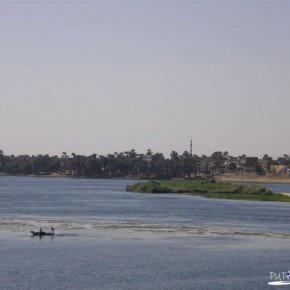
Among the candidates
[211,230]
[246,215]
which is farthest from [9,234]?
[246,215]

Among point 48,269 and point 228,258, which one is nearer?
point 48,269

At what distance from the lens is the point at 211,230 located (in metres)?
96.1

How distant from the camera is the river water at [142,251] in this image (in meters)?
59.5

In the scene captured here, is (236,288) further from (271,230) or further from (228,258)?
(271,230)

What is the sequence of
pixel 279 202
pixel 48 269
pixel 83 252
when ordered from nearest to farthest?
pixel 48 269 → pixel 83 252 → pixel 279 202

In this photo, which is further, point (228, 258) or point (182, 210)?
point (182, 210)

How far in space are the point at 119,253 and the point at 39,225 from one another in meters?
29.3

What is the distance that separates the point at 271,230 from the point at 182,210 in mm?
38514

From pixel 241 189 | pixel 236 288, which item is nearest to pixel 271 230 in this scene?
pixel 236 288

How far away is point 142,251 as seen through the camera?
74.5 metres

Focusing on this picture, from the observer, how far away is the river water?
59.5 metres

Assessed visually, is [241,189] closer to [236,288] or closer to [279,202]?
[279,202]

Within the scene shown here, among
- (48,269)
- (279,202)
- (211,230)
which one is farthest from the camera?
(279,202)

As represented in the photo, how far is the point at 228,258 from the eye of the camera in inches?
2795
